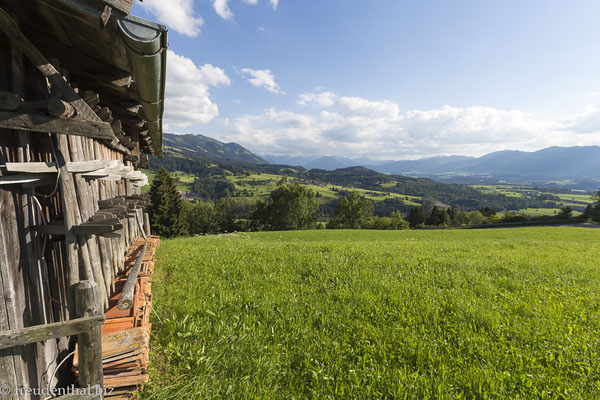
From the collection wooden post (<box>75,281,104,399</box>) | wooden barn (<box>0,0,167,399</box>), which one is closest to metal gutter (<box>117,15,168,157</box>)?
wooden barn (<box>0,0,167,399</box>)

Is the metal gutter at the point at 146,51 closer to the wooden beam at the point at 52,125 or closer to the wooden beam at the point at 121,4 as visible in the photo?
the wooden beam at the point at 121,4

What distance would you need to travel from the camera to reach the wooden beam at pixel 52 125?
240 centimetres

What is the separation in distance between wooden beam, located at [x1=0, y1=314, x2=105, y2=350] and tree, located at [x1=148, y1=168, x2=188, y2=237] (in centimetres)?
5109

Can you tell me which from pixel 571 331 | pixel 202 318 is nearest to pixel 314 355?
pixel 202 318

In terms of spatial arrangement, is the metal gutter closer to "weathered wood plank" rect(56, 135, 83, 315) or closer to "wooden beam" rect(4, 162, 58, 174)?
"weathered wood plank" rect(56, 135, 83, 315)

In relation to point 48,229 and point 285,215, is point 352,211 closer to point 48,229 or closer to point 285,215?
point 285,215

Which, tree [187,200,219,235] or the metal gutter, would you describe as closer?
the metal gutter

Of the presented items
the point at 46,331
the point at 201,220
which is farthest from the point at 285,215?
the point at 46,331

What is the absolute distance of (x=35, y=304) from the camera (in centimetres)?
279

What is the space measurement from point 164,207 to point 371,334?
52.1 meters

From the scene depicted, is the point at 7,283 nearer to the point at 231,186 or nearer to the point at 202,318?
the point at 202,318

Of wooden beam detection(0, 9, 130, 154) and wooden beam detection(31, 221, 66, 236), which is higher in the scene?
wooden beam detection(0, 9, 130, 154)

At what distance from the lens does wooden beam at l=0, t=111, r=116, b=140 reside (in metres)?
2.40

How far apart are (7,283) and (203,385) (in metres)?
2.53
